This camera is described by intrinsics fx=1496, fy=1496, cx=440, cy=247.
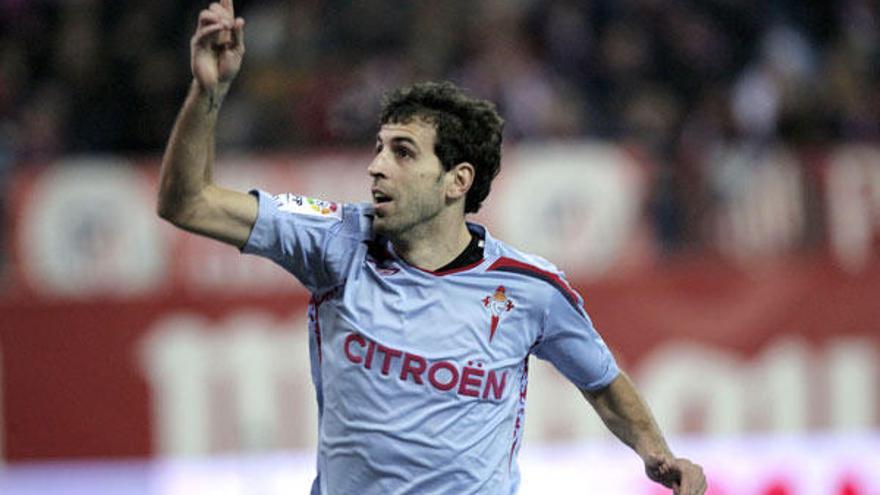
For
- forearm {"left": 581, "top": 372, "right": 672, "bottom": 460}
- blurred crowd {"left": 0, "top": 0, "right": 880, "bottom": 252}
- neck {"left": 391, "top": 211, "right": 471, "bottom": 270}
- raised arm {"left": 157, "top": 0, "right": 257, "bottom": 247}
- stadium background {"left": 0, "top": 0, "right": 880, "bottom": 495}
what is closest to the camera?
raised arm {"left": 157, "top": 0, "right": 257, "bottom": 247}

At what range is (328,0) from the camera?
1080 cm

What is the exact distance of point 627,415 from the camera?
4676mm

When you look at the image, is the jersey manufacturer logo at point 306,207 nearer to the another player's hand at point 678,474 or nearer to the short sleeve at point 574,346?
the short sleeve at point 574,346

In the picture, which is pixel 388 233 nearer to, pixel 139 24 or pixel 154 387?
pixel 154 387

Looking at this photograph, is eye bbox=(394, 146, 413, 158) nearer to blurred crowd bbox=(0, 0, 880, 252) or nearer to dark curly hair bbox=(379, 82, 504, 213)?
dark curly hair bbox=(379, 82, 504, 213)

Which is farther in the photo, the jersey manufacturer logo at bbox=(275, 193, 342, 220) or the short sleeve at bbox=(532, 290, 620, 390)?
the short sleeve at bbox=(532, 290, 620, 390)

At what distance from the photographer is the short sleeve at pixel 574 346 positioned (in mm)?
A: 4473

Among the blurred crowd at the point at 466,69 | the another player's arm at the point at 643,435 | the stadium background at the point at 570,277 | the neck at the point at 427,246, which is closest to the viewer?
the neck at the point at 427,246

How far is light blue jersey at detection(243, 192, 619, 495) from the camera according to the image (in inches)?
165

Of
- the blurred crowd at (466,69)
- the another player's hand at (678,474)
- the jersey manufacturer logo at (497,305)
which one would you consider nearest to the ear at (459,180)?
the jersey manufacturer logo at (497,305)

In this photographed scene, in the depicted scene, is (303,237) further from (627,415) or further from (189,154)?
(627,415)

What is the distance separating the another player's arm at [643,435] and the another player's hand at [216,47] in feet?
5.32

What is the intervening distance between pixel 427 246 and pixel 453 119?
38 cm

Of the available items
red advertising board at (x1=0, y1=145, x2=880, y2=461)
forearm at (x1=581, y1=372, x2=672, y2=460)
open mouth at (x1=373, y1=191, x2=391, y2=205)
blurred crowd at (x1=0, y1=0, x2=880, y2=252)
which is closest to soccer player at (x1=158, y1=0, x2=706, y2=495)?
open mouth at (x1=373, y1=191, x2=391, y2=205)
